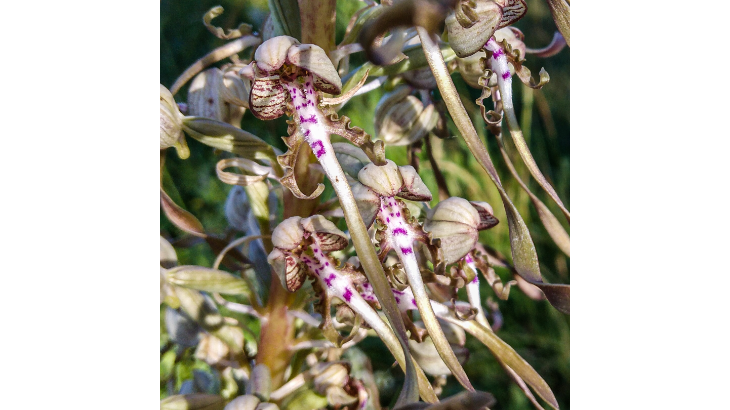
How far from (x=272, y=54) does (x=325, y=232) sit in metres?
0.22

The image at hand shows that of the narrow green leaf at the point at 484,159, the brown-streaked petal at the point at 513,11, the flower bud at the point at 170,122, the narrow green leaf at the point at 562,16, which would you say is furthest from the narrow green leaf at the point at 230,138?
the narrow green leaf at the point at 562,16

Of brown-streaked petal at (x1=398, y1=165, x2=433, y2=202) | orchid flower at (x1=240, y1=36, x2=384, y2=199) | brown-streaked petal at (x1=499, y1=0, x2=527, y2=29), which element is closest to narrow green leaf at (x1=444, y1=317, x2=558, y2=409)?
brown-streaked petal at (x1=398, y1=165, x2=433, y2=202)

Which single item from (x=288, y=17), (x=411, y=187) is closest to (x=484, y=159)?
(x=411, y=187)

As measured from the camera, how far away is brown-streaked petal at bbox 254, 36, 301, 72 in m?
0.73

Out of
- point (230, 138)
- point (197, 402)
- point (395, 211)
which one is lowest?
point (197, 402)

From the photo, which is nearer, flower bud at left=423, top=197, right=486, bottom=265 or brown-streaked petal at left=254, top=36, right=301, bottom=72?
brown-streaked petal at left=254, top=36, right=301, bottom=72

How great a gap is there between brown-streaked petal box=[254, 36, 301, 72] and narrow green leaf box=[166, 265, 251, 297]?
299 millimetres

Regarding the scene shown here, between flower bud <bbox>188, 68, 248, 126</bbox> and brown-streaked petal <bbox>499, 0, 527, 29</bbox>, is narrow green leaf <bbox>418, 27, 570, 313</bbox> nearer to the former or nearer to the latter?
brown-streaked petal <bbox>499, 0, 527, 29</bbox>

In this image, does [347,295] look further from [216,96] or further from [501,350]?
[216,96]

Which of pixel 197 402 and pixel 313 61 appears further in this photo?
pixel 197 402

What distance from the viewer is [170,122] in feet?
2.97
